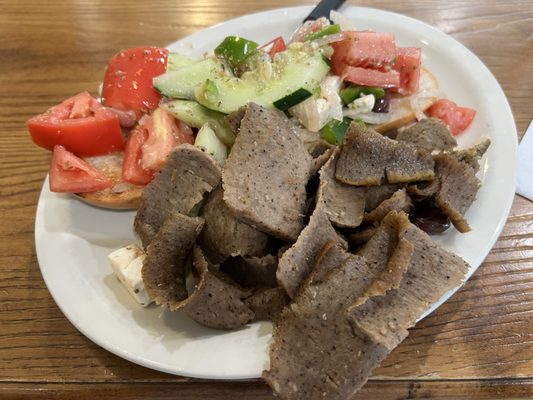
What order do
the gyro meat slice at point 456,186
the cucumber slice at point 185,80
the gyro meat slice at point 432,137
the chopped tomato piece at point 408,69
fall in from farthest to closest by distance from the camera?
the chopped tomato piece at point 408,69, the cucumber slice at point 185,80, the gyro meat slice at point 432,137, the gyro meat slice at point 456,186

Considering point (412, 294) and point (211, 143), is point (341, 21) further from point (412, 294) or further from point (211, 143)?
point (412, 294)

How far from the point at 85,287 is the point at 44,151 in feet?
3.38

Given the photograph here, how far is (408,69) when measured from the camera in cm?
234

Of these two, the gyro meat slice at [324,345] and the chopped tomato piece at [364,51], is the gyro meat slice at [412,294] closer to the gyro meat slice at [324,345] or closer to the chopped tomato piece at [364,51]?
the gyro meat slice at [324,345]

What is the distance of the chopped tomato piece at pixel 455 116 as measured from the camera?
2.25m

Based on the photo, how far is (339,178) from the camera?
181 centimetres

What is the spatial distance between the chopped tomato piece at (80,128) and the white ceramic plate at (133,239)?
224mm

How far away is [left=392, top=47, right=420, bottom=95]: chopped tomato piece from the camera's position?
234 cm

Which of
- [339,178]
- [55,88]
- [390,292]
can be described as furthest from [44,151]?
[390,292]

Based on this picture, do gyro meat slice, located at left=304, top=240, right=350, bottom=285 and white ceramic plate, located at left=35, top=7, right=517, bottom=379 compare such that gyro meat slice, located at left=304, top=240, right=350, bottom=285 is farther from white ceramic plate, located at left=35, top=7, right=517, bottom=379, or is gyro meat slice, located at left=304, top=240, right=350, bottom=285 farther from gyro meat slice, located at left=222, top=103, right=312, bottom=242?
white ceramic plate, located at left=35, top=7, right=517, bottom=379

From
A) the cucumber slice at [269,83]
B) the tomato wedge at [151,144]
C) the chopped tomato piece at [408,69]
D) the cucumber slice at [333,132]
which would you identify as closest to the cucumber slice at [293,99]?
the cucumber slice at [269,83]

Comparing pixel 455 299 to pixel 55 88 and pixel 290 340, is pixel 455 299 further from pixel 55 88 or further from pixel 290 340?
pixel 55 88

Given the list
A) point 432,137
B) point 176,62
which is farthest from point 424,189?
point 176,62

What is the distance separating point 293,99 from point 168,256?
0.85 m
